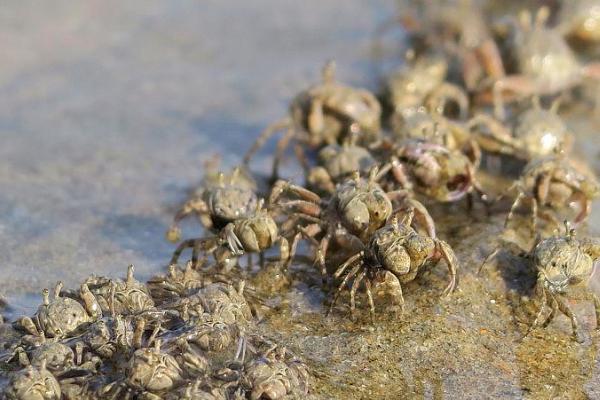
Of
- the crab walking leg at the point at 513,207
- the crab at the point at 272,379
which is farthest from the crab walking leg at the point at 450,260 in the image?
the crab at the point at 272,379

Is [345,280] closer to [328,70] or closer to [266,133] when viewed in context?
[266,133]

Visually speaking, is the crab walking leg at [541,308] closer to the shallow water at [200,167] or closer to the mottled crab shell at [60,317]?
the shallow water at [200,167]

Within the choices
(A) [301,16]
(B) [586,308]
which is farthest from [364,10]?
(B) [586,308]

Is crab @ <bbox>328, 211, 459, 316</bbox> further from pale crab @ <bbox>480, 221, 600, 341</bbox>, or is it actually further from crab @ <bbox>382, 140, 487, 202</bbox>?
crab @ <bbox>382, 140, 487, 202</bbox>

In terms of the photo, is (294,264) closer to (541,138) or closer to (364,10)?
(541,138)

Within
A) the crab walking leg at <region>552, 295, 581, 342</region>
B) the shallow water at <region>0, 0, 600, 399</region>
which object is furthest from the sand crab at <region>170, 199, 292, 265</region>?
the crab walking leg at <region>552, 295, 581, 342</region>
